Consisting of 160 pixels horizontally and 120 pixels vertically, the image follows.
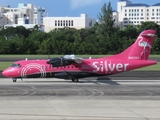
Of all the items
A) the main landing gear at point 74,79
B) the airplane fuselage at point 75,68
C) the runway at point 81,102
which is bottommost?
the runway at point 81,102

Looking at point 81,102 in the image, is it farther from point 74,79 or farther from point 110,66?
point 110,66

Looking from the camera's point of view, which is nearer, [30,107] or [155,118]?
[155,118]

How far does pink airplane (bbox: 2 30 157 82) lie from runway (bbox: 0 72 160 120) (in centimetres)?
330

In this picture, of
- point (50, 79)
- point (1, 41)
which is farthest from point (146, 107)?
point (1, 41)

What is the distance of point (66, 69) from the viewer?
38469mm

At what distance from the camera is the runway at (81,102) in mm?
20453

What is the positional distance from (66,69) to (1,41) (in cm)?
7036

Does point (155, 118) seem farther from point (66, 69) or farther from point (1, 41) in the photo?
point (1, 41)

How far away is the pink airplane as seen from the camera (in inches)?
1494

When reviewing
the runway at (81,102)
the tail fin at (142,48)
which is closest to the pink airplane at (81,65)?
the tail fin at (142,48)

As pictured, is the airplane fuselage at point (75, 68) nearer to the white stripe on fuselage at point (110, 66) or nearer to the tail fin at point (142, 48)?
the white stripe on fuselage at point (110, 66)

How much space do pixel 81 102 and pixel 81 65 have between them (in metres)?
14.0

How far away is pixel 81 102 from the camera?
81.5ft

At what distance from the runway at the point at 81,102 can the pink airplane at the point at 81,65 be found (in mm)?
3301
